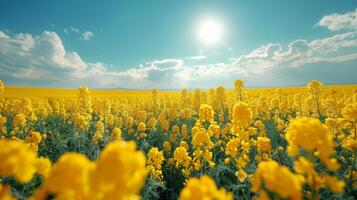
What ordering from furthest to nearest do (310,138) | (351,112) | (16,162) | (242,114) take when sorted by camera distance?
(242,114) → (351,112) → (310,138) → (16,162)

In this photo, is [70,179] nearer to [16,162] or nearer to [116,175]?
[116,175]

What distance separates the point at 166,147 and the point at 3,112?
11.6m

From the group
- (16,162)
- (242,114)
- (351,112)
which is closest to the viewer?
(16,162)

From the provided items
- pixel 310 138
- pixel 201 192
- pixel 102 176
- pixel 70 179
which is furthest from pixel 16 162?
pixel 310 138

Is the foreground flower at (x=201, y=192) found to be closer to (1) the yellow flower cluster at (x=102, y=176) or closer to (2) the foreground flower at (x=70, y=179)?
(1) the yellow flower cluster at (x=102, y=176)

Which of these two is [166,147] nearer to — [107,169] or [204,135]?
[204,135]

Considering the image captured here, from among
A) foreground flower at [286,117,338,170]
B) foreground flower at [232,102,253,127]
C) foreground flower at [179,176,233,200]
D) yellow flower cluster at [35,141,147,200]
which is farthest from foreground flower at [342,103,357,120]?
yellow flower cluster at [35,141,147,200]

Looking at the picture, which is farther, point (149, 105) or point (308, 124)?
point (149, 105)

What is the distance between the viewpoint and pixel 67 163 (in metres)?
1.43

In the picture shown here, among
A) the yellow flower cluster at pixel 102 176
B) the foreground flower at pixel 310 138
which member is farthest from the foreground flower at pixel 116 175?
the foreground flower at pixel 310 138

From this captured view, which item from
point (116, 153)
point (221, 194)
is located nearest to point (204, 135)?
point (221, 194)

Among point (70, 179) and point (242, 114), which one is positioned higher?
point (70, 179)

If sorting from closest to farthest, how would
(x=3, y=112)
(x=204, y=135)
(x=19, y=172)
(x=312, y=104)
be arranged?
(x=19, y=172), (x=204, y=135), (x=312, y=104), (x=3, y=112)

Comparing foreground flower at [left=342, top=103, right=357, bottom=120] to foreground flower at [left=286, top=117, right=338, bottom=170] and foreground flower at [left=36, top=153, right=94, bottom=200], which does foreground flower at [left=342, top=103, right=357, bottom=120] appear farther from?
foreground flower at [left=36, top=153, right=94, bottom=200]
